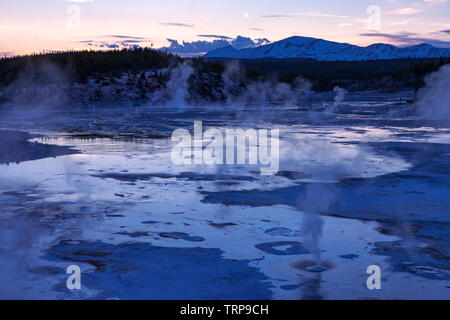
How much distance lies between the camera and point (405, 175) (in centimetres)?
873

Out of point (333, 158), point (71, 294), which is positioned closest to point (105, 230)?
point (71, 294)

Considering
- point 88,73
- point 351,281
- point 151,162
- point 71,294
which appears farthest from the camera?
point 88,73

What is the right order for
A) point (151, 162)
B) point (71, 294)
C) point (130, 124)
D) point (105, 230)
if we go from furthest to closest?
1. point (130, 124)
2. point (151, 162)
3. point (105, 230)
4. point (71, 294)

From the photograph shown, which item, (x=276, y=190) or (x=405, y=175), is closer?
(x=276, y=190)

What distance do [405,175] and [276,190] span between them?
2.41 m

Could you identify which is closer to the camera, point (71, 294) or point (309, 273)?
point (71, 294)

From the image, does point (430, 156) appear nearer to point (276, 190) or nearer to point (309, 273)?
point (276, 190)

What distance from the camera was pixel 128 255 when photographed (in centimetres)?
484

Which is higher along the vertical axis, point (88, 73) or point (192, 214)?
point (88, 73)

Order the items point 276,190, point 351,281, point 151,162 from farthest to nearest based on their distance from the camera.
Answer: point 151,162 < point 276,190 < point 351,281

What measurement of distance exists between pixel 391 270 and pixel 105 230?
279 cm

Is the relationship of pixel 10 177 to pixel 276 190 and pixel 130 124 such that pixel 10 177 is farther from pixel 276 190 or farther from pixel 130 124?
pixel 130 124

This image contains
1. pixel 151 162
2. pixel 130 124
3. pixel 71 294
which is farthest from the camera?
pixel 130 124

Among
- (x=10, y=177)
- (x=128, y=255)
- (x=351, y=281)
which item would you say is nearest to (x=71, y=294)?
(x=128, y=255)
